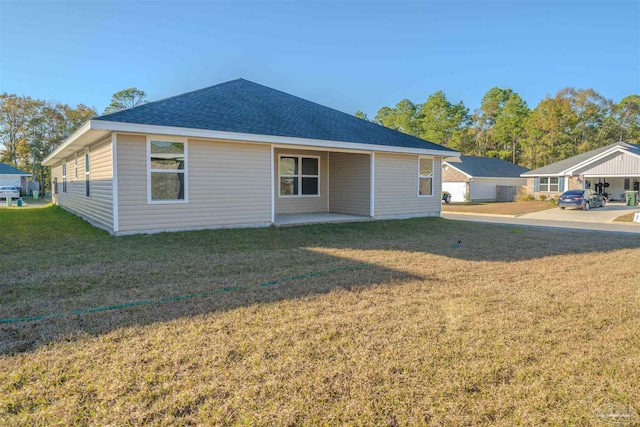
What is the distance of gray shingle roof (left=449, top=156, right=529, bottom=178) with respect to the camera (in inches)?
1283

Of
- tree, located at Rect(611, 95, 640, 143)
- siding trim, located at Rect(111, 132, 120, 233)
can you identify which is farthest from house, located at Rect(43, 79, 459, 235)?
tree, located at Rect(611, 95, 640, 143)

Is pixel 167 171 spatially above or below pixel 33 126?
below

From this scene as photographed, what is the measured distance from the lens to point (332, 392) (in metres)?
2.42

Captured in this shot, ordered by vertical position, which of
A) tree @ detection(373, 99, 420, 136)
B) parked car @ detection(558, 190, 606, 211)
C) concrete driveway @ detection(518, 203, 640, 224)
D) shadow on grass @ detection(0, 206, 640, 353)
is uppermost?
tree @ detection(373, 99, 420, 136)

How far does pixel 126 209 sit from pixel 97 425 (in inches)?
286

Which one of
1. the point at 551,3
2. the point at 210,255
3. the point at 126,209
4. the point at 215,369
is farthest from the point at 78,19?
the point at 551,3

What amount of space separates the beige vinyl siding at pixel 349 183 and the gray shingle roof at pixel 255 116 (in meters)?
0.99

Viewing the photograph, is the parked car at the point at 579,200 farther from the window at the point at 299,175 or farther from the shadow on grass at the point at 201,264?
the window at the point at 299,175

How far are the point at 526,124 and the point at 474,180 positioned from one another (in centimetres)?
1847

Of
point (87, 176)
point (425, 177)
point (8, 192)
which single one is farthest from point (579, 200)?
point (8, 192)

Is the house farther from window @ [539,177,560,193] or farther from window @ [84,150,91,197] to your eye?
window @ [539,177,560,193]

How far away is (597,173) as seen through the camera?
Result: 2656 centimetres

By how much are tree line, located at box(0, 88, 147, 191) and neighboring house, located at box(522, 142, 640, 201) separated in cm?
4671

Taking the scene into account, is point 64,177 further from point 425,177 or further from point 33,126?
point 33,126
